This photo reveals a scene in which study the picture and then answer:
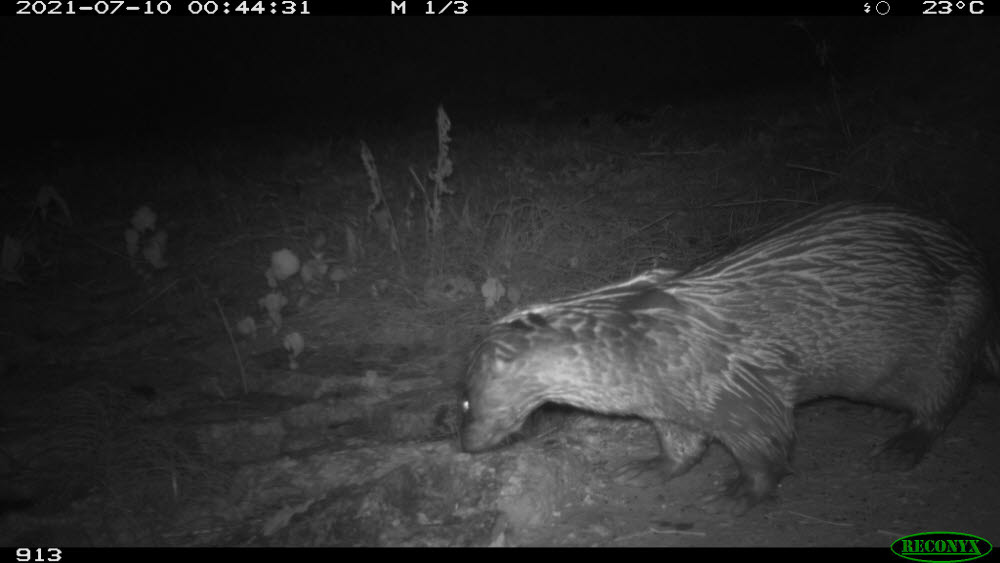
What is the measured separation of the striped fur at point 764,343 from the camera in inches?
127

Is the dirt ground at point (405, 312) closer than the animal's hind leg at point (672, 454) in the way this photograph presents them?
Yes

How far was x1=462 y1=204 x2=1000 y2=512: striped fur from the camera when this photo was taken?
3215 mm

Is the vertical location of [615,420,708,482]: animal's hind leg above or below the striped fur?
below

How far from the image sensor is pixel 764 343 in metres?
3.42

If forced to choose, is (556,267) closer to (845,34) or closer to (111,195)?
(111,195)

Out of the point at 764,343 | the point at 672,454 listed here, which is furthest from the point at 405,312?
the point at 764,343

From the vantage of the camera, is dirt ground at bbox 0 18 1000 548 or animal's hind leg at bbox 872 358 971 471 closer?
dirt ground at bbox 0 18 1000 548

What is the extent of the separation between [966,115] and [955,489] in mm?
3956

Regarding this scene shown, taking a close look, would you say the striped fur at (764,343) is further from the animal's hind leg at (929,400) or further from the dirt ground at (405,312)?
the dirt ground at (405,312)

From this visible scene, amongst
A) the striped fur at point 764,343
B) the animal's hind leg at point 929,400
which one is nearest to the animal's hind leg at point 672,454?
the striped fur at point 764,343

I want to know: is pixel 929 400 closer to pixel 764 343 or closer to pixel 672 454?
pixel 764 343

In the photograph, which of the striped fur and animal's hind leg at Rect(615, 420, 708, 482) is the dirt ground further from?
the striped fur

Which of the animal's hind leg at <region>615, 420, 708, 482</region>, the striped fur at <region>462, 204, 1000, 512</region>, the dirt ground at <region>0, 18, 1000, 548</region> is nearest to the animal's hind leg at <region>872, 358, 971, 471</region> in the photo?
the striped fur at <region>462, 204, 1000, 512</region>

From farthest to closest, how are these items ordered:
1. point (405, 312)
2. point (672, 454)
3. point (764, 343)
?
point (405, 312)
point (672, 454)
point (764, 343)
